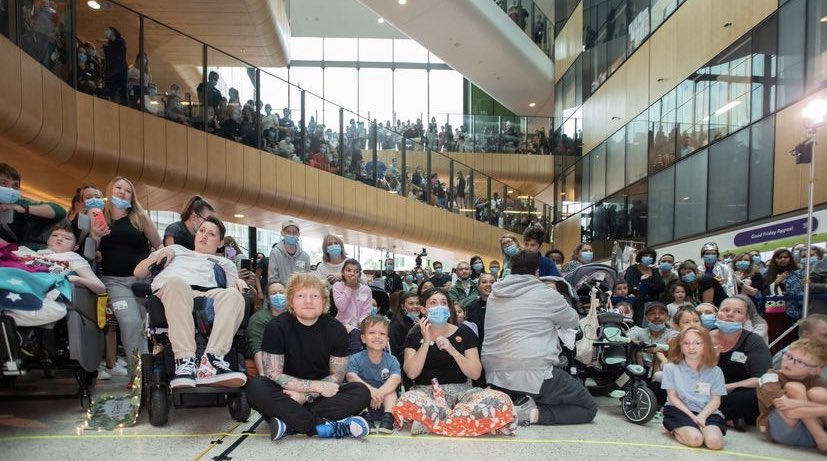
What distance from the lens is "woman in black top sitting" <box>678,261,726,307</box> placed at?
21.1ft

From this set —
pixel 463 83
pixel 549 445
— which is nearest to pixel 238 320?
pixel 549 445

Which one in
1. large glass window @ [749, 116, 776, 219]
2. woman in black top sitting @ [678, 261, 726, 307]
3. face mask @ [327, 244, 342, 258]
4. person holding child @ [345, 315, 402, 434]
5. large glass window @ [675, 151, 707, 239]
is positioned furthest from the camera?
large glass window @ [675, 151, 707, 239]

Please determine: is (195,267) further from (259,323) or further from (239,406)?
(239,406)

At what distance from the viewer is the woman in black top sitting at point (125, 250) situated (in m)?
4.21

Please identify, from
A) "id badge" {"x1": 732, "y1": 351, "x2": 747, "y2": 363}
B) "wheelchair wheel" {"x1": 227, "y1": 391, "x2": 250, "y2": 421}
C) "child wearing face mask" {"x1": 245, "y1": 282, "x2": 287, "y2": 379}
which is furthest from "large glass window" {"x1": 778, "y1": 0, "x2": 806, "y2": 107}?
"wheelchair wheel" {"x1": 227, "y1": 391, "x2": 250, "y2": 421}

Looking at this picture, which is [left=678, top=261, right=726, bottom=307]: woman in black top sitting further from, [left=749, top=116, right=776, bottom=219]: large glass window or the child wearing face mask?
the child wearing face mask

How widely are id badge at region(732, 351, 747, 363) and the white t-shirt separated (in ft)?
12.1

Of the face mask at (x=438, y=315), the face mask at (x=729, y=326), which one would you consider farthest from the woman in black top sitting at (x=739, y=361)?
the face mask at (x=438, y=315)

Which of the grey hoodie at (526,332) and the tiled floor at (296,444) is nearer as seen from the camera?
the tiled floor at (296,444)

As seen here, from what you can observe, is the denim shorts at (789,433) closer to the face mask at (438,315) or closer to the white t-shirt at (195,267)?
the face mask at (438,315)


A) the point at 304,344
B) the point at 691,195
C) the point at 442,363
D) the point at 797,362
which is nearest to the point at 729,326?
the point at 797,362

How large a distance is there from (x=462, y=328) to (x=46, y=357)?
2.71m

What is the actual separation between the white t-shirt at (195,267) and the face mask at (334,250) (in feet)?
5.54

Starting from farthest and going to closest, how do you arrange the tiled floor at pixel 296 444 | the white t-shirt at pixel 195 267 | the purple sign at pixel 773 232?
the purple sign at pixel 773 232 → the white t-shirt at pixel 195 267 → the tiled floor at pixel 296 444
